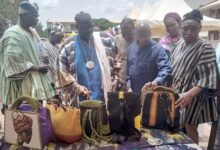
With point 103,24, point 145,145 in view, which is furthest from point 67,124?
point 103,24

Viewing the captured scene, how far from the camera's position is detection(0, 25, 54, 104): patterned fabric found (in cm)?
360

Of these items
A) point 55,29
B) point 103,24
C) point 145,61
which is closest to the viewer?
point 145,61

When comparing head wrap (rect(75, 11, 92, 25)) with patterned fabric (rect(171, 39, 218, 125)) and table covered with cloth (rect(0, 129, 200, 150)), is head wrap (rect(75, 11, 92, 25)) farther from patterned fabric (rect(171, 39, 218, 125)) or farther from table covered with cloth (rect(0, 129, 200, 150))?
table covered with cloth (rect(0, 129, 200, 150))

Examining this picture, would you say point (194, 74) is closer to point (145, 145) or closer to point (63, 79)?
point (145, 145)

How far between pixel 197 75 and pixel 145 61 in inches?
25.6

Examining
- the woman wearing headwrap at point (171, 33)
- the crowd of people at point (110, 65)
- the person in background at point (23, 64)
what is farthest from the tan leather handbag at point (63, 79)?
the woman wearing headwrap at point (171, 33)

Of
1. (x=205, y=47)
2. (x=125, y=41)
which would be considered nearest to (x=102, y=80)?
(x=205, y=47)

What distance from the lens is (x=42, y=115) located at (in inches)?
96.5

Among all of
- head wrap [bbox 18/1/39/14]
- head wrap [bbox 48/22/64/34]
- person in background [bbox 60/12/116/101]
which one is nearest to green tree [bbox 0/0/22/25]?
head wrap [bbox 48/22/64/34]

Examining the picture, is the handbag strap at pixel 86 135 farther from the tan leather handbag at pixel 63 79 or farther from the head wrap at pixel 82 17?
the head wrap at pixel 82 17

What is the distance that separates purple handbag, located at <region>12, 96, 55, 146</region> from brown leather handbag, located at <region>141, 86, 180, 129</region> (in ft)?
2.47

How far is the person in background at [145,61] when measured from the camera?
12.1 ft

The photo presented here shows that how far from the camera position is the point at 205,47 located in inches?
127

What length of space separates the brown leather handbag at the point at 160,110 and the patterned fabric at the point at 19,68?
1302mm
